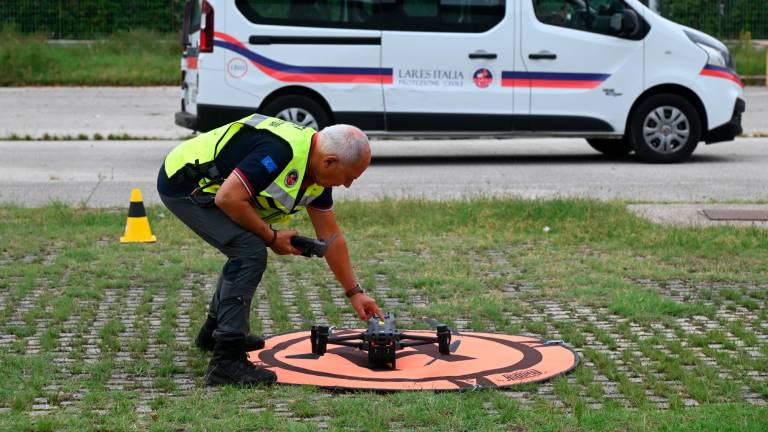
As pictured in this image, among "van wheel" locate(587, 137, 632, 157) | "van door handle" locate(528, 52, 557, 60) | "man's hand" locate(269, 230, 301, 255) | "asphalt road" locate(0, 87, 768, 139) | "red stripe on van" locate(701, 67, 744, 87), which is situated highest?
"van door handle" locate(528, 52, 557, 60)

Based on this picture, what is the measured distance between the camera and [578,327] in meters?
7.12

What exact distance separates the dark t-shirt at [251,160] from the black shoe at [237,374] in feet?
2.41

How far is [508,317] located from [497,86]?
7.82m

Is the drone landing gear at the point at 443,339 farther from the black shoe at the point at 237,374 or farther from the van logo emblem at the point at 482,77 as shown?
the van logo emblem at the point at 482,77

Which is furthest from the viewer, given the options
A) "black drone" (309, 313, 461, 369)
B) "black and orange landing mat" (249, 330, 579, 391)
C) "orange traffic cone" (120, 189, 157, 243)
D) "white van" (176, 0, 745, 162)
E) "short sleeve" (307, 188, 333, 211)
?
"white van" (176, 0, 745, 162)

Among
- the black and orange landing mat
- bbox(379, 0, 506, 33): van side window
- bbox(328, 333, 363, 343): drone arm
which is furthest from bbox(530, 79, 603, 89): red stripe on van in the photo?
bbox(328, 333, 363, 343): drone arm

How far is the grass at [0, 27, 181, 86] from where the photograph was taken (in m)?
26.9

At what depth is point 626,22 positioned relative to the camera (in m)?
15.0

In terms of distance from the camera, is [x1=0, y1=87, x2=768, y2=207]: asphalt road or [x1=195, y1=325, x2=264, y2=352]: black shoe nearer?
[x1=195, y1=325, x2=264, y2=352]: black shoe

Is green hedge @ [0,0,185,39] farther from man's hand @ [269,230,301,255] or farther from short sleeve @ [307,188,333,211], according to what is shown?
man's hand @ [269,230,301,255]

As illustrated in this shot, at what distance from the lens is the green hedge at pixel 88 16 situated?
30188 mm

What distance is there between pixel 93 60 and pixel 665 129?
1638 centimetres

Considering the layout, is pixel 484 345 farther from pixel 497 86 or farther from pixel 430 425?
pixel 497 86

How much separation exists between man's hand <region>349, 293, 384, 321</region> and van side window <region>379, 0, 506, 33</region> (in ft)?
29.0
